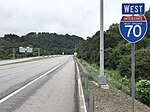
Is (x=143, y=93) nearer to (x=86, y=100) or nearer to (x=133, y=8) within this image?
→ (x=86, y=100)

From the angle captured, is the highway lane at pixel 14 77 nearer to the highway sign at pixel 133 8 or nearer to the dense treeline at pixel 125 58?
the dense treeline at pixel 125 58

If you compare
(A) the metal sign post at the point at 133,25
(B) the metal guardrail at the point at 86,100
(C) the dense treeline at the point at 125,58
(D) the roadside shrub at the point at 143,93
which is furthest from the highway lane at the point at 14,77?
(A) the metal sign post at the point at 133,25

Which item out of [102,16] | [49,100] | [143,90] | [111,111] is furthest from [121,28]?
[143,90]

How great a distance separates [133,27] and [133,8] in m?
0.54

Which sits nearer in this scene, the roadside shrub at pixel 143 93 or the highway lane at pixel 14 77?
the highway lane at pixel 14 77

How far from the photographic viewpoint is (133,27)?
24.1 feet

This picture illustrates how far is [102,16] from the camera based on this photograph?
16.0 m

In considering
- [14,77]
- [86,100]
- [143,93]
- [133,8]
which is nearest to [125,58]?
[14,77]

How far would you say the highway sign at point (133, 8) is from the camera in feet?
24.7

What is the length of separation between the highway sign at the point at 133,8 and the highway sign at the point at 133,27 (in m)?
0.15

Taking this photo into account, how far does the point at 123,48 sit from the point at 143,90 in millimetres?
55611

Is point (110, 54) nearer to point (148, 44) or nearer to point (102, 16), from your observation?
point (148, 44)


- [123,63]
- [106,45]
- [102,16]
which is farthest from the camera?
[106,45]

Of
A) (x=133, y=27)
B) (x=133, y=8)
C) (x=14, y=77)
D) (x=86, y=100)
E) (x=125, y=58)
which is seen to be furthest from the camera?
(x=125, y=58)
